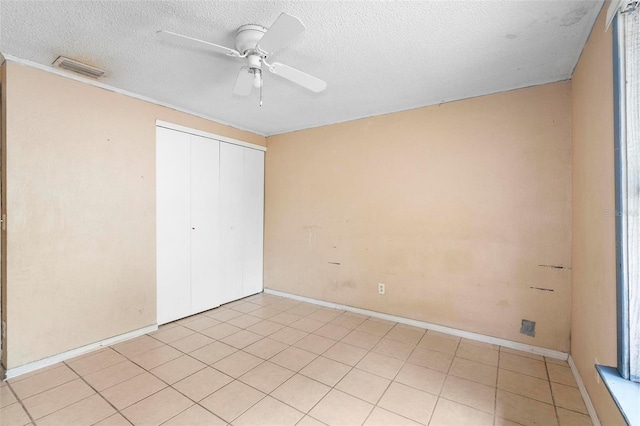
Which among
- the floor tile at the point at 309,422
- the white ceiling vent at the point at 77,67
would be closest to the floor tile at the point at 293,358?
the floor tile at the point at 309,422

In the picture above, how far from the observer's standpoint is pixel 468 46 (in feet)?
6.26

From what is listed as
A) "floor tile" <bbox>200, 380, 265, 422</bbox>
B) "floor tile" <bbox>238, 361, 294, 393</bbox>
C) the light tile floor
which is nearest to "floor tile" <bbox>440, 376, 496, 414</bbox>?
the light tile floor

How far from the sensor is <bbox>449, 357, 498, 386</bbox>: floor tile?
2.12 m

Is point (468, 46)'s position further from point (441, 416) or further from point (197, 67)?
point (441, 416)

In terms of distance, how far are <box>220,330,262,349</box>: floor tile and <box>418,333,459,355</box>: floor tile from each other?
162 cm

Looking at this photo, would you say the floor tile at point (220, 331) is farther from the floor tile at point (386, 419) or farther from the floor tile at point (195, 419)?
the floor tile at point (386, 419)

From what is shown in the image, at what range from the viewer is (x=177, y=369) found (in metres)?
2.23

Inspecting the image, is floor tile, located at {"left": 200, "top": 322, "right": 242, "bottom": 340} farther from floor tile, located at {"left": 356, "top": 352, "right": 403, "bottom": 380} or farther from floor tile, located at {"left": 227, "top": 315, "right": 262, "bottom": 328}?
floor tile, located at {"left": 356, "top": 352, "right": 403, "bottom": 380}

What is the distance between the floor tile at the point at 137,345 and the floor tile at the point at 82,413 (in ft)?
1.98

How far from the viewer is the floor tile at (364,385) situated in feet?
6.35

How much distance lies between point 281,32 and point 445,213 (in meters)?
2.30

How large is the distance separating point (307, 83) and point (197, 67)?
97 centimetres

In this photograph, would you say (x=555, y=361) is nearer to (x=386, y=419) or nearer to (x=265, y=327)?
(x=386, y=419)

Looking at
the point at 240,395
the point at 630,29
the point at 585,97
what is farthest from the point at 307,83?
the point at 240,395
